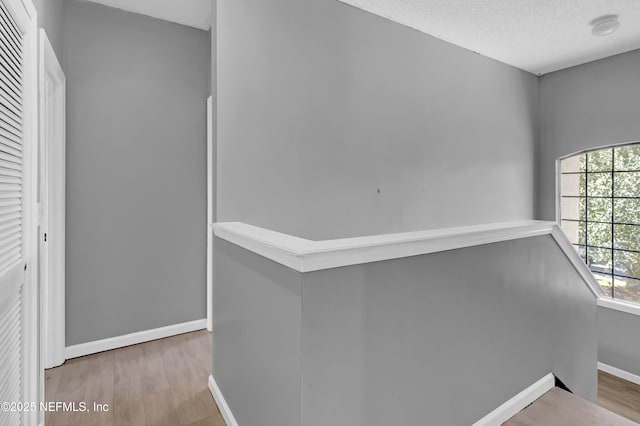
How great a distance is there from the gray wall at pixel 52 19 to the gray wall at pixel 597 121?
4712 millimetres

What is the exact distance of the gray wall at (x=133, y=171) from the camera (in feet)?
8.45

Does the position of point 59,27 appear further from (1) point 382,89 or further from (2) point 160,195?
(1) point 382,89

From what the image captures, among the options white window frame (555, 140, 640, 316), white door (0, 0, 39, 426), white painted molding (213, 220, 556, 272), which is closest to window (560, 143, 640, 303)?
white window frame (555, 140, 640, 316)

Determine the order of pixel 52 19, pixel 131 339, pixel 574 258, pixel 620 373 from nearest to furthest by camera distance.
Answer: pixel 52 19 → pixel 574 258 → pixel 131 339 → pixel 620 373

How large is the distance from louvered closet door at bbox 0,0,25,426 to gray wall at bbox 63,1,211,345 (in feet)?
4.47

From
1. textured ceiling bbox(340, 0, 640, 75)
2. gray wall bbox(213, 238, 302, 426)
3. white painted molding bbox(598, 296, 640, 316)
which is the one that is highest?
textured ceiling bbox(340, 0, 640, 75)

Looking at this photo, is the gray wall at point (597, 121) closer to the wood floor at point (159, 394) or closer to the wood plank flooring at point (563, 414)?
the wood floor at point (159, 394)

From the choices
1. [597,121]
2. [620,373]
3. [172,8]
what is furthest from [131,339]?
[597,121]

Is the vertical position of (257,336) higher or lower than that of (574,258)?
lower

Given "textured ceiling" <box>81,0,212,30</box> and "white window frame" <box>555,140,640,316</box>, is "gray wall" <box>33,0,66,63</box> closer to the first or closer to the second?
"textured ceiling" <box>81,0,212,30</box>

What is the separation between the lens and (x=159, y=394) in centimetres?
212

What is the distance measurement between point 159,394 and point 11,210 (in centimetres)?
143

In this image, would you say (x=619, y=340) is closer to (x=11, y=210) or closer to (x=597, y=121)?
(x=597, y=121)

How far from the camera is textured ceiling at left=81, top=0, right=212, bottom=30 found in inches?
103
